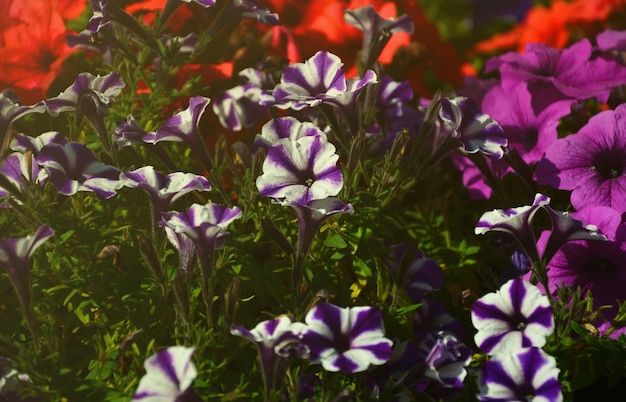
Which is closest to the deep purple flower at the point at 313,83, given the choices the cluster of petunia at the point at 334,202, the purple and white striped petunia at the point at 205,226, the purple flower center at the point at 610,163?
the cluster of petunia at the point at 334,202

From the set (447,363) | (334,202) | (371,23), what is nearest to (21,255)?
(334,202)

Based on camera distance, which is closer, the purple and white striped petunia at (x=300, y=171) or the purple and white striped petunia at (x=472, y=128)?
the purple and white striped petunia at (x=300, y=171)

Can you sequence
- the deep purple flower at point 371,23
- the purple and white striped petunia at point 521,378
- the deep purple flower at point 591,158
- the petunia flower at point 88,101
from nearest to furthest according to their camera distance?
1. the purple and white striped petunia at point 521,378
2. the petunia flower at point 88,101
3. the deep purple flower at point 591,158
4. the deep purple flower at point 371,23

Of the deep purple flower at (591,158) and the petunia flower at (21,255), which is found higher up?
the petunia flower at (21,255)

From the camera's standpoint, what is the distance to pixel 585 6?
2180 millimetres

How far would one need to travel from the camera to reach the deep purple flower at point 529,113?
4.47 feet

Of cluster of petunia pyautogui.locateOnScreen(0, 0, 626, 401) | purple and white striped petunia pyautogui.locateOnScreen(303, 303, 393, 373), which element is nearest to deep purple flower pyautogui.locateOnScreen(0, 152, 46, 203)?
cluster of petunia pyautogui.locateOnScreen(0, 0, 626, 401)

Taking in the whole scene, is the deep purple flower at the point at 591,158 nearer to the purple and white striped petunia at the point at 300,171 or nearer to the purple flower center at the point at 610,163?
the purple flower center at the point at 610,163

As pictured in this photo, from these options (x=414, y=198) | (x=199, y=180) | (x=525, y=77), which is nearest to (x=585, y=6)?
(x=525, y=77)

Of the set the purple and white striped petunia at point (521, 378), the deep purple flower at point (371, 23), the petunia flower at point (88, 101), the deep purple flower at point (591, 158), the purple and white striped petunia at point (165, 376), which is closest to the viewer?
the purple and white striped petunia at point (165, 376)

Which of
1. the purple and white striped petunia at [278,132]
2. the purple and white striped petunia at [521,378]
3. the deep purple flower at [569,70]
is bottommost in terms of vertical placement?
the purple and white striped petunia at [521,378]

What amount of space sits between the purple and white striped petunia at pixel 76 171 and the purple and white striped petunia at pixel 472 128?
44 cm

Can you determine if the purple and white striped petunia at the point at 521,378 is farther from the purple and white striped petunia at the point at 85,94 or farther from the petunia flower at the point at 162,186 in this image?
the purple and white striped petunia at the point at 85,94

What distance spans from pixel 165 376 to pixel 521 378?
0.42 meters
